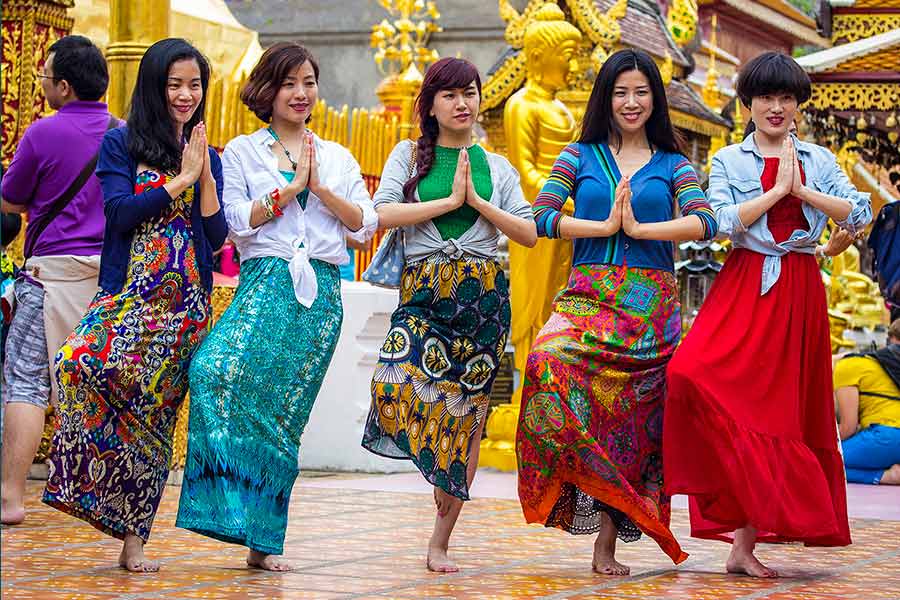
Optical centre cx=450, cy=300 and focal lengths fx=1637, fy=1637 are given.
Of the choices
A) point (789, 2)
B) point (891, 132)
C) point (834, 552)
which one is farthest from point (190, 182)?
point (789, 2)

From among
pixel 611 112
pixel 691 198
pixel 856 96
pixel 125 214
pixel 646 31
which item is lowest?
pixel 125 214

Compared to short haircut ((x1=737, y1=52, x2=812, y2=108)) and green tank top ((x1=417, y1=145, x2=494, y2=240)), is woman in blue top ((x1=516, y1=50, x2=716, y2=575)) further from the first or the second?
short haircut ((x1=737, y1=52, x2=812, y2=108))

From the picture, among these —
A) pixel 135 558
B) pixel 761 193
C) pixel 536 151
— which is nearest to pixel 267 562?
Result: pixel 135 558

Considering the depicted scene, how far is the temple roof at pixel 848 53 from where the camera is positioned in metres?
10.7

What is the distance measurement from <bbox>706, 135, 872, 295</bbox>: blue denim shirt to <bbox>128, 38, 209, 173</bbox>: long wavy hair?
2028 millimetres

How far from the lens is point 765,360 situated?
6043 millimetres

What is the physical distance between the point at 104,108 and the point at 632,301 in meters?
2.68

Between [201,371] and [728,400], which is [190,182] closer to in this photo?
[201,371]

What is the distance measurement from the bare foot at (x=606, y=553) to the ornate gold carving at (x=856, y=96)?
18.1 ft

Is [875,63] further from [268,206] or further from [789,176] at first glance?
[268,206]

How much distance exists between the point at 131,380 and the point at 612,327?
1.71 metres

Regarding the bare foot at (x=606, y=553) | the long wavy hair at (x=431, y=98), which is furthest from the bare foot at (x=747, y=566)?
the long wavy hair at (x=431, y=98)

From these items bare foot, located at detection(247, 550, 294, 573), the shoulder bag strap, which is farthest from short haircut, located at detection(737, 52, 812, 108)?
the shoulder bag strap

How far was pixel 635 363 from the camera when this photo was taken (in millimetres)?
5941
